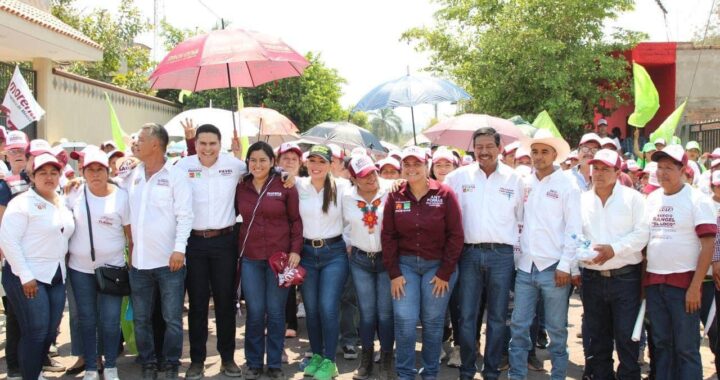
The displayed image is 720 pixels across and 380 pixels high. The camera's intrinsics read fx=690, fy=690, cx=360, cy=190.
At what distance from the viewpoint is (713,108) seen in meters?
21.2

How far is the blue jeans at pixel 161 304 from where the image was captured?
19.3 feet

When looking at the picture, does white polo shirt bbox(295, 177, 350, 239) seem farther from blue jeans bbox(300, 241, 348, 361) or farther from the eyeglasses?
the eyeglasses

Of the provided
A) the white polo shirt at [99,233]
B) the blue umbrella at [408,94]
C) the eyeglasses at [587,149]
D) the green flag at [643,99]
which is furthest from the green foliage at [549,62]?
the white polo shirt at [99,233]

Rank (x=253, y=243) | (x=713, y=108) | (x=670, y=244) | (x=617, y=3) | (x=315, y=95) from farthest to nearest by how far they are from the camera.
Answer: (x=315, y=95), (x=713, y=108), (x=617, y=3), (x=253, y=243), (x=670, y=244)

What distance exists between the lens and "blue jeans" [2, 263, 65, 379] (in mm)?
5426

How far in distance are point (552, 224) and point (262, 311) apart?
260 cm

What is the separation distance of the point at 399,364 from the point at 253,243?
1.61 meters

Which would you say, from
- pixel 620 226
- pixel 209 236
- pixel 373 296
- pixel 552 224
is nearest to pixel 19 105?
pixel 209 236

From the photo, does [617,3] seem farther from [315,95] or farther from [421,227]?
[421,227]

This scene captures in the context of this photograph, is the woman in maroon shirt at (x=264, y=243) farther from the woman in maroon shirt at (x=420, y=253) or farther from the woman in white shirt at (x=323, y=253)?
the woman in maroon shirt at (x=420, y=253)

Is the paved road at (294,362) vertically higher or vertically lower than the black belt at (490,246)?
lower

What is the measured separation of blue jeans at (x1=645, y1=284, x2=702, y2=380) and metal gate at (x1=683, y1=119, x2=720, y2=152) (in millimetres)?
12053

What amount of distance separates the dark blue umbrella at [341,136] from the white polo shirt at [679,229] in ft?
22.1

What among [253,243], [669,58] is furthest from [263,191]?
[669,58]
